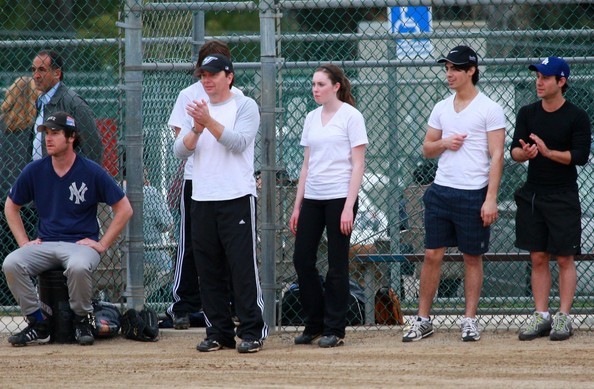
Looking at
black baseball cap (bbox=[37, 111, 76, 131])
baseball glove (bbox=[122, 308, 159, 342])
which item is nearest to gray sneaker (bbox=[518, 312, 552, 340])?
baseball glove (bbox=[122, 308, 159, 342])

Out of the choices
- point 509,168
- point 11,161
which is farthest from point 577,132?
point 11,161

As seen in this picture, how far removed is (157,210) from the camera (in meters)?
8.12

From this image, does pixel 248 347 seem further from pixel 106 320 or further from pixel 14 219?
pixel 14 219

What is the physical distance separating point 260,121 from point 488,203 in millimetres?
1628

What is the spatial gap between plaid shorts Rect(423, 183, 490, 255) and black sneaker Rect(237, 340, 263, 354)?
1.31m

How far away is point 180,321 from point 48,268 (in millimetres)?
1043

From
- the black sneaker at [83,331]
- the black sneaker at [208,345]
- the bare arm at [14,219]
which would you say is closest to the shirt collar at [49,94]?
the bare arm at [14,219]

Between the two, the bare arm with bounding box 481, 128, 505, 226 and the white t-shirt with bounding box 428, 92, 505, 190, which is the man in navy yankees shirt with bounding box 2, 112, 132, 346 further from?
the bare arm with bounding box 481, 128, 505, 226

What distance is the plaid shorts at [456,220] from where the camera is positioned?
6.98 metres

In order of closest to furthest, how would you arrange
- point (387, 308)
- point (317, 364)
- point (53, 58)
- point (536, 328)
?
point (317, 364) < point (536, 328) < point (53, 58) < point (387, 308)

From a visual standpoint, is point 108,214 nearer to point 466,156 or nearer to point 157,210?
point 157,210

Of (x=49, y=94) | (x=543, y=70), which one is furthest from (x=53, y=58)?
(x=543, y=70)

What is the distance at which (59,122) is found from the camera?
23.6ft

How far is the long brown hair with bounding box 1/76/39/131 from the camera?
8125 millimetres
